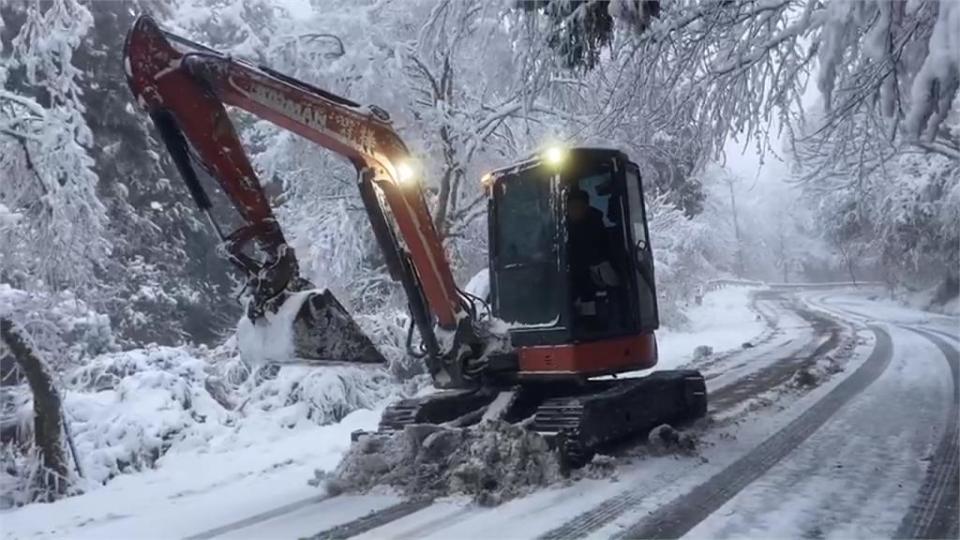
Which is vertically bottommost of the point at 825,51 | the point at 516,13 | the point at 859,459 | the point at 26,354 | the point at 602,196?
the point at 859,459

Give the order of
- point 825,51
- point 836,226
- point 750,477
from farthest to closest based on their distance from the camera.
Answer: point 836,226
point 750,477
point 825,51

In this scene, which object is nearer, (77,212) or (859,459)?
(859,459)

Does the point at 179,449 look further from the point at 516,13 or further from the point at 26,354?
the point at 516,13

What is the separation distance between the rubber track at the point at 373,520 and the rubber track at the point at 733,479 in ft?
4.22

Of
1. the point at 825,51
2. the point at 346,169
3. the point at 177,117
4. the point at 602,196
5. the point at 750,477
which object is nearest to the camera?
the point at 825,51

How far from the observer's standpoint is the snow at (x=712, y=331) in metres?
15.1

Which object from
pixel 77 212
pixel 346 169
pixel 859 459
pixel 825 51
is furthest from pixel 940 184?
pixel 77 212

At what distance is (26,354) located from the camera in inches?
269

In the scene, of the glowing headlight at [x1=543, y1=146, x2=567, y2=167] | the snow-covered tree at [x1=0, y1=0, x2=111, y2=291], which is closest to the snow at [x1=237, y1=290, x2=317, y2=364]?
the glowing headlight at [x1=543, y1=146, x2=567, y2=167]

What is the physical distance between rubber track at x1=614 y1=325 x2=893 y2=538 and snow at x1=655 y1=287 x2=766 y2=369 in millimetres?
4661

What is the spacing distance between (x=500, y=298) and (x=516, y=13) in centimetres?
232

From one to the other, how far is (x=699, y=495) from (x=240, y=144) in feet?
11.9

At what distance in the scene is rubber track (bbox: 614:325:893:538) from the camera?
4180mm

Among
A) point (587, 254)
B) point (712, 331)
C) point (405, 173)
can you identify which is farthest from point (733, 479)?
point (712, 331)
